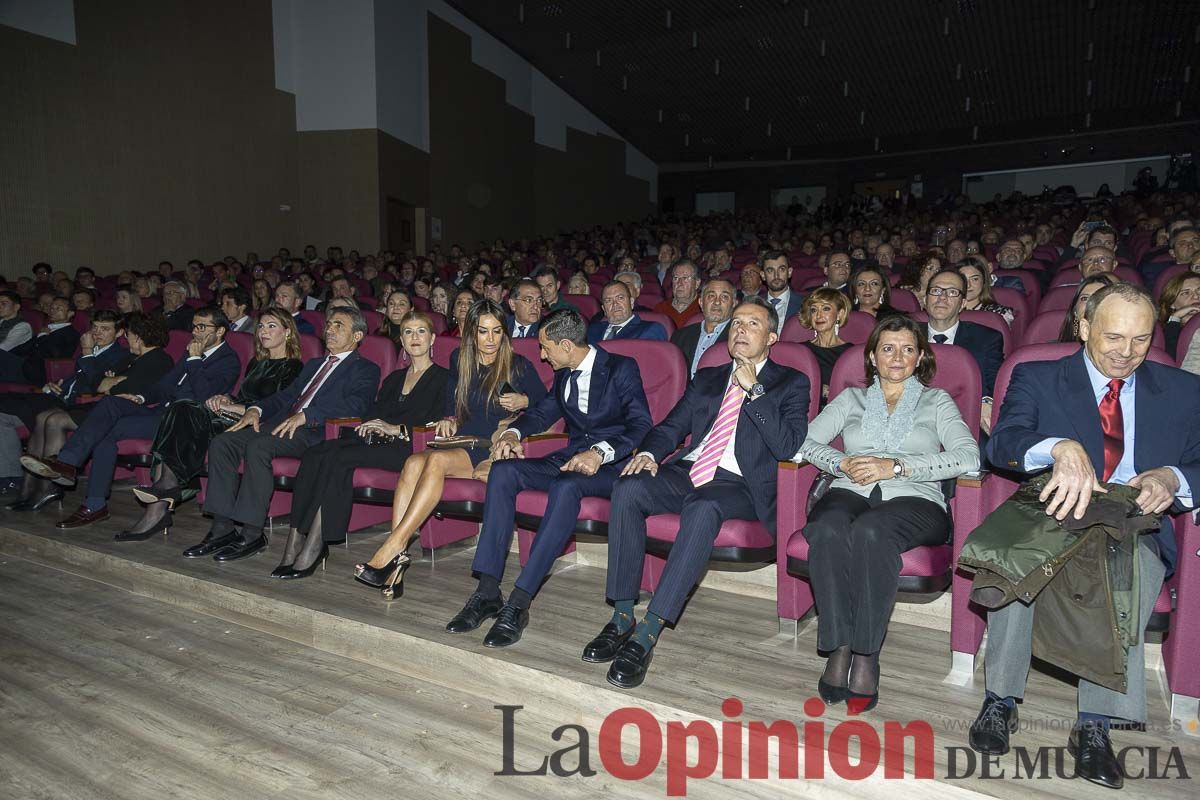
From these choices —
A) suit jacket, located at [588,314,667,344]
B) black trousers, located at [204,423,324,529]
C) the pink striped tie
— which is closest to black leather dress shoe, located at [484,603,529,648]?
the pink striped tie

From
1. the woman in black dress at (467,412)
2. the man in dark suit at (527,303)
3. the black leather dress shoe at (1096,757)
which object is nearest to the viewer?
the black leather dress shoe at (1096,757)

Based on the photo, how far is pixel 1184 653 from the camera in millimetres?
1576

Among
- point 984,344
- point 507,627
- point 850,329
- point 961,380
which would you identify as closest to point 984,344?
point 984,344

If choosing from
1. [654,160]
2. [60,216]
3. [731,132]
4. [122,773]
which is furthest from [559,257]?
[654,160]

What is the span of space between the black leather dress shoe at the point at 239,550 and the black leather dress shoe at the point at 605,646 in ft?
4.40

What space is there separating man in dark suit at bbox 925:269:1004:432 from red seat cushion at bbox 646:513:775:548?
98cm

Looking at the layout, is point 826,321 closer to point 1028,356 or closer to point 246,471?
point 1028,356

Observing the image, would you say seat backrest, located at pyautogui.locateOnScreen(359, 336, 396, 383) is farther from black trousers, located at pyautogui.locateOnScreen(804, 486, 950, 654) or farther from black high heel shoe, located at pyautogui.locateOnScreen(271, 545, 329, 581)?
black trousers, located at pyautogui.locateOnScreen(804, 486, 950, 654)

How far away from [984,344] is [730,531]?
1.15 meters

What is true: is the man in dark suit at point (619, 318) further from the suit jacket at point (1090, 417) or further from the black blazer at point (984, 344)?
the suit jacket at point (1090, 417)

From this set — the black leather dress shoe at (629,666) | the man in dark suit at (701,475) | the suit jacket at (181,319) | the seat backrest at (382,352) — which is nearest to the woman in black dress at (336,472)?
the seat backrest at (382,352)

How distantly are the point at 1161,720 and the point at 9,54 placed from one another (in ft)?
26.6

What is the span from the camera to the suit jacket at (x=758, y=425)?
2029 millimetres

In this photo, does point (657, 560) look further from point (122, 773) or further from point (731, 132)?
point (731, 132)
